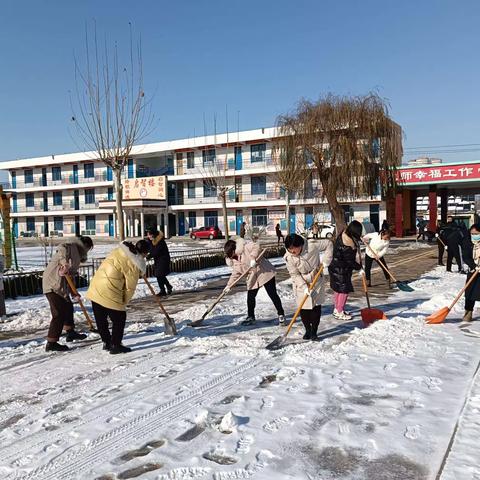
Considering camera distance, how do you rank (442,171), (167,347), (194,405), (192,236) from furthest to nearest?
(192,236) → (442,171) → (167,347) → (194,405)

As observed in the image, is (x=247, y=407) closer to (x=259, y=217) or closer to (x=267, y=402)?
→ (x=267, y=402)

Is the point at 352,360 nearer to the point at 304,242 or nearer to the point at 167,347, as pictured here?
the point at 304,242

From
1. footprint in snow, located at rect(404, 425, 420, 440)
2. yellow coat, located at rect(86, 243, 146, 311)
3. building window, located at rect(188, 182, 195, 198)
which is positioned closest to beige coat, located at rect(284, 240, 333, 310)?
yellow coat, located at rect(86, 243, 146, 311)

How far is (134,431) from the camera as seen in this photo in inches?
138

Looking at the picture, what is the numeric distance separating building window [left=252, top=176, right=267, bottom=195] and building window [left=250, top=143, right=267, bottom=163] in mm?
1612

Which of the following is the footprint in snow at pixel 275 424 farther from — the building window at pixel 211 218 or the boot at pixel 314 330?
the building window at pixel 211 218

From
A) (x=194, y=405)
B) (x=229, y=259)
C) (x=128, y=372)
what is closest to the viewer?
(x=194, y=405)

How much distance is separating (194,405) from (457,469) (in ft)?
6.74

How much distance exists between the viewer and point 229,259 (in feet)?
24.0

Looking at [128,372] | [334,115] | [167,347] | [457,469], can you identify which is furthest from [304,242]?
[334,115]

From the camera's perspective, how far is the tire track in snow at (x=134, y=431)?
A: 2988 millimetres

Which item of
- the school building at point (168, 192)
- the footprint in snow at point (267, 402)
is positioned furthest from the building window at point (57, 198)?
the footprint in snow at point (267, 402)

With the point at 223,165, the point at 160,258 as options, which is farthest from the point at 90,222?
the point at 160,258

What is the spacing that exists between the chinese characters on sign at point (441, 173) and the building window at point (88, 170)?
3147 centimetres
